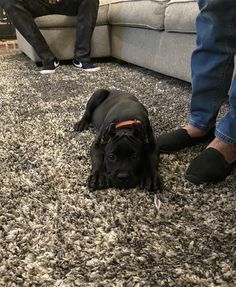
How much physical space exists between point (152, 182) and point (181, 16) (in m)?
1.37

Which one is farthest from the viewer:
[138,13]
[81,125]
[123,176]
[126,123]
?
[138,13]

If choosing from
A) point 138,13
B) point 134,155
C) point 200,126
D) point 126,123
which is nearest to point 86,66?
point 138,13

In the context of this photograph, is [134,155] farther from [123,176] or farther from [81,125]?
[81,125]

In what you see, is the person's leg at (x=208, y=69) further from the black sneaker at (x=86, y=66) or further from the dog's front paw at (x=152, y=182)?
the black sneaker at (x=86, y=66)

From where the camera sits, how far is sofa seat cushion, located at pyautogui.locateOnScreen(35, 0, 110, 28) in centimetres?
321

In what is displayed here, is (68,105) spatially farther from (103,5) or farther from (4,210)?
(103,5)

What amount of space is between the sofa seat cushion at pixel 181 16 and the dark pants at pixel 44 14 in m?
0.93

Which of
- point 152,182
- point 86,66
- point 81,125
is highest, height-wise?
point 152,182

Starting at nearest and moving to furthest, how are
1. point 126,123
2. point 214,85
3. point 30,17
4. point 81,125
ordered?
point 126,123 < point 214,85 < point 81,125 < point 30,17

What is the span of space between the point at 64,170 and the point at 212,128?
601 mm

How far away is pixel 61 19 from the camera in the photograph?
3.25 meters

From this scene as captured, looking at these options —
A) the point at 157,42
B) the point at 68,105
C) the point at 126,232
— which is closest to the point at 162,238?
the point at 126,232

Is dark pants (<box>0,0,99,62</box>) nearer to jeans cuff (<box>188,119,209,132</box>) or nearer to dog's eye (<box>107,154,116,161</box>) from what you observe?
jeans cuff (<box>188,119,209,132</box>)

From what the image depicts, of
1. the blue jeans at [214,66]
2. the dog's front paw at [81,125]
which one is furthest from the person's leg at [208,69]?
the dog's front paw at [81,125]
